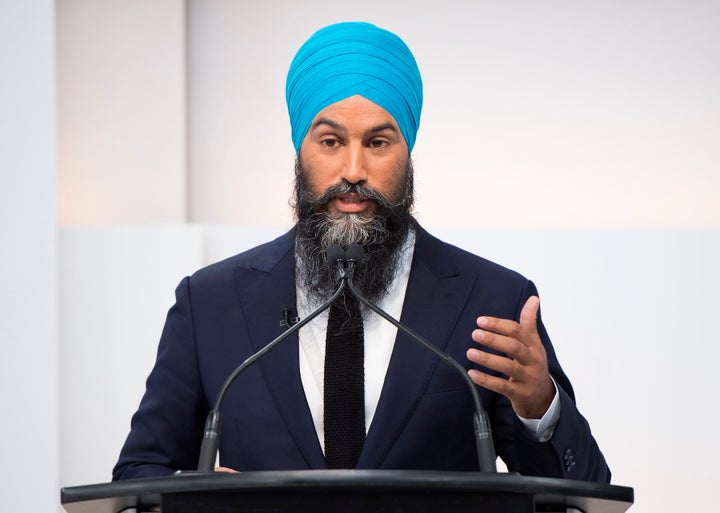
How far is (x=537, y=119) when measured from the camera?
4344 mm

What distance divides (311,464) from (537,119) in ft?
8.56

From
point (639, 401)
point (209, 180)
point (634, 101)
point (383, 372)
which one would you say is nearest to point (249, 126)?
point (209, 180)

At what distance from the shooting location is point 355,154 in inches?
90.8

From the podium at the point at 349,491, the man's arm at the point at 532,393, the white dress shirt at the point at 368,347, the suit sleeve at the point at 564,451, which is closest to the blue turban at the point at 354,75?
the white dress shirt at the point at 368,347

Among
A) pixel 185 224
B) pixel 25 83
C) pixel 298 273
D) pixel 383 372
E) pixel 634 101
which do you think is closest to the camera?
pixel 383 372

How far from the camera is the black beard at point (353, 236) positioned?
7.57 ft

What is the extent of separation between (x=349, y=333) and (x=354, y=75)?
0.59 meters

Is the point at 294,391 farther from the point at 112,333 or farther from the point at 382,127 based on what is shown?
the point at 112,333

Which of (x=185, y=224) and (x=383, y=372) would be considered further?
(x=185, y=224)

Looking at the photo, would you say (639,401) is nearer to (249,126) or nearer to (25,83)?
(249,126)

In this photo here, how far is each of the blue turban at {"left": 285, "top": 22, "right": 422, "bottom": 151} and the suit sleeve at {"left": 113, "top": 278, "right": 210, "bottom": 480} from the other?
1.80 feet

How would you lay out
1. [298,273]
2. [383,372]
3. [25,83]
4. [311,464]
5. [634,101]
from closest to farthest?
[311,464], [383,372], [298,273], [25,83], [634,101]

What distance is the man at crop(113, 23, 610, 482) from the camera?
2.11 m

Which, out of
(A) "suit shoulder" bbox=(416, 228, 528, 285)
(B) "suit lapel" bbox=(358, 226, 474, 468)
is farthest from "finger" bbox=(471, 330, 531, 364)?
(A) "suit shoulder" bbox=(416, 228, 528, 285)
